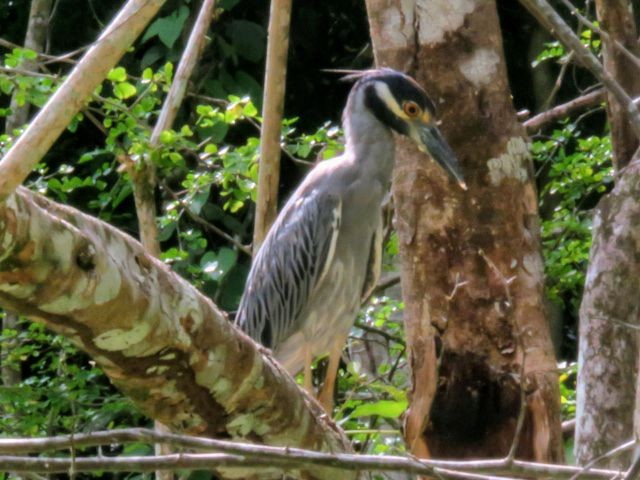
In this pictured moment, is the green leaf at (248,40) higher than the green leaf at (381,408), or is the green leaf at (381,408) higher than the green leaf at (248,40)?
the green leaf at (248,40)

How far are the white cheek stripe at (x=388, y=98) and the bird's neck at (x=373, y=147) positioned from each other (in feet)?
0.65

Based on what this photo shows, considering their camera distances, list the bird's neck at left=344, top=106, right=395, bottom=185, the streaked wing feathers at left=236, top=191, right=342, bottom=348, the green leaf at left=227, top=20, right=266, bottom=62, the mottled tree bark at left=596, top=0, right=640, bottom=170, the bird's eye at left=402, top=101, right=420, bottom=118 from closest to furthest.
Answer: the mottled tree bark at left=596, top=0, right=640, bottom=170 < the bird's eye at left=402, top=101, right=420, bottom=118 < the bird's neck at left=344, top=106, right=395, bottom=185 < the streaked wing feathers at left=236, top=191, right=342, bottom=348 < the green leaf at left=227, top=20, right=266, bottom=62

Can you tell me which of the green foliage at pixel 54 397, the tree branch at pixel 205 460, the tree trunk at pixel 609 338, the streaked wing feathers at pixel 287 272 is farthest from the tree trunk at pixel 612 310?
the green foliage at pixel 54 397

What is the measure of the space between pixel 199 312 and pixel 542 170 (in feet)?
11.3

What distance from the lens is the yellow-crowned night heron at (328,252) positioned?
154 inches

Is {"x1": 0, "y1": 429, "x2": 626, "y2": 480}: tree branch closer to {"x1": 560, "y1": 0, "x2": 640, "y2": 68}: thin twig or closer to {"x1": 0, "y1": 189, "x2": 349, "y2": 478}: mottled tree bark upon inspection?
{"x1": 0, "y1": 189, "x2": 349, "y2": 478}: mottled tree bark

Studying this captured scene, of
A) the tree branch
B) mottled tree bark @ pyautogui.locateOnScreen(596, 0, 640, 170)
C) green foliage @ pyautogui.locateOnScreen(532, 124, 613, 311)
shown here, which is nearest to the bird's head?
mottled tree bark @ pyautogui.locateOnScreen(596, 0, 640, 170)

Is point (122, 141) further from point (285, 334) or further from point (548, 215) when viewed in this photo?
point (548, 215)

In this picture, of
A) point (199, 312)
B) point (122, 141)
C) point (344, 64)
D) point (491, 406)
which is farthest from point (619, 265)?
point (344, 64)

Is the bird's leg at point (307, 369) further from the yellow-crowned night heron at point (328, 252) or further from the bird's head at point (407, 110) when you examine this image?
the bird's head at point (407, 110)

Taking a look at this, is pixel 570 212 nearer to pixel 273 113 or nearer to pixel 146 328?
pixel 273 113

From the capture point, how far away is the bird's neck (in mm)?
3885

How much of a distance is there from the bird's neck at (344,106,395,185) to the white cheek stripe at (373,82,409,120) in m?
0.20

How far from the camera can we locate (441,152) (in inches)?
117
